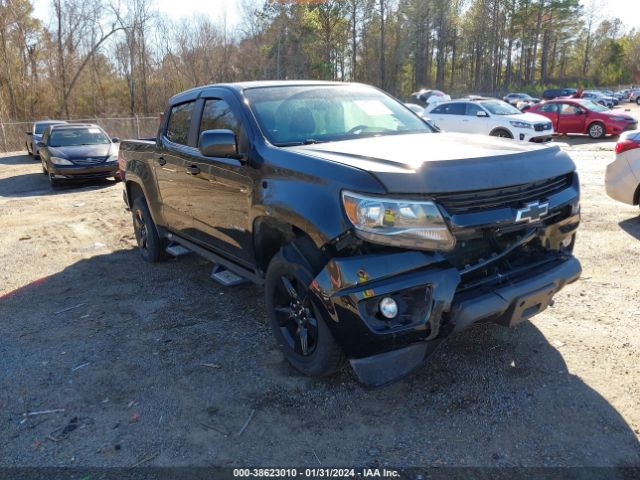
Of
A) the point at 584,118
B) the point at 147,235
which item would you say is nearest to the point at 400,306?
the point at 147,235

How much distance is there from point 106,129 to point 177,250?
26.6 metres

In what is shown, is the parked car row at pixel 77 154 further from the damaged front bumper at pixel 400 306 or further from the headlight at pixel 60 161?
the damaged front bumper at pixel 400 306

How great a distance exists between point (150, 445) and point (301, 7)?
47.8 m

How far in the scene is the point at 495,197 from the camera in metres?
2.93

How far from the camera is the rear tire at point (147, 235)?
6.07 metres

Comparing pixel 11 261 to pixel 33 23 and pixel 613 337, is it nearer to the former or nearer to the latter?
pixel 613 337

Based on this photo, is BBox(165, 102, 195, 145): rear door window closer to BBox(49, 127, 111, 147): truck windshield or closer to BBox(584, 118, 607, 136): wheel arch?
BBox(49, 127, 111, 147): truck windshield

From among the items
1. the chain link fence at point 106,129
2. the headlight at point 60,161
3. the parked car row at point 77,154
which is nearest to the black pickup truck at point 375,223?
the parked car row at point 77,154

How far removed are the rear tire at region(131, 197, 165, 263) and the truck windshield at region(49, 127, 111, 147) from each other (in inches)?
368

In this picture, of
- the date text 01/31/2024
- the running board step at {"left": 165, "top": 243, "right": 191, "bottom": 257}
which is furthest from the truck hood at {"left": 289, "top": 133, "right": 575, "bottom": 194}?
the running board step at {"left": 165, "top": 243, "right": 191, "bottom": 257}

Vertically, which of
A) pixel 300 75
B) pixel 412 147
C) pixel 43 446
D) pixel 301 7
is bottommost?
pixel 43 446

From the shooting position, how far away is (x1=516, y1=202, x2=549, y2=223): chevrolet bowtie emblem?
9.83 ft

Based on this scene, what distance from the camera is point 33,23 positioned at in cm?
3709

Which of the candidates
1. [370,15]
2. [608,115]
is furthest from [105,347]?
[370,15]
